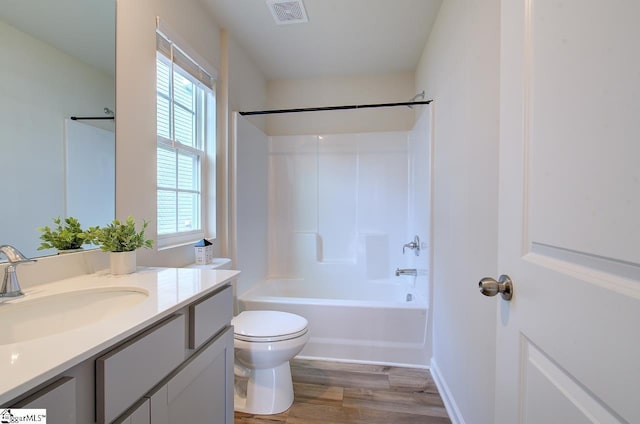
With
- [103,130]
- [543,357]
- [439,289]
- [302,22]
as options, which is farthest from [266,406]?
[302,22]

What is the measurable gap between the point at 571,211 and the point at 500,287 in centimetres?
28

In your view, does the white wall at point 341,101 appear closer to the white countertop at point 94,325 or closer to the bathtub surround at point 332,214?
the bathtub surround at point 332,214

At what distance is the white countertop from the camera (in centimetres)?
48

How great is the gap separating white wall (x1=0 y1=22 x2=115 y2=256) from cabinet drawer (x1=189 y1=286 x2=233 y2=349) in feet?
1.97

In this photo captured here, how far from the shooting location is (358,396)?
1.73 metres

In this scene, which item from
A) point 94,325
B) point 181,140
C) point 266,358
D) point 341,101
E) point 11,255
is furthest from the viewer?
point 341,101

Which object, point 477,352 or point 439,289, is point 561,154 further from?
point 439,289

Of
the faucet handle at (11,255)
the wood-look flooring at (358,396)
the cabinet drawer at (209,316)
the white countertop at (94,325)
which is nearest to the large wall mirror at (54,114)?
the faucet handle at (11,255)

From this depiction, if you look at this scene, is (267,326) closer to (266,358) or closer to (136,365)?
(266,358)

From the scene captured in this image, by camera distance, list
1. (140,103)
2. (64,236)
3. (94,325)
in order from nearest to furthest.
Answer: (94,325) < (64,236) < (140,103)

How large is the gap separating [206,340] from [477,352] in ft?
3.74

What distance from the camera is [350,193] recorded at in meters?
2.94

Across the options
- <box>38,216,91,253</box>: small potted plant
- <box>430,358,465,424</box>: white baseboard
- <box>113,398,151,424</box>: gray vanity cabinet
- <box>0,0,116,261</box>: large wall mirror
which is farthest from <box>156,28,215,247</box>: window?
<box>430,358,465,424</box>: white baseboard

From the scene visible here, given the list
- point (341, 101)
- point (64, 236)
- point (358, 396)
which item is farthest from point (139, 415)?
point (341, 101)
